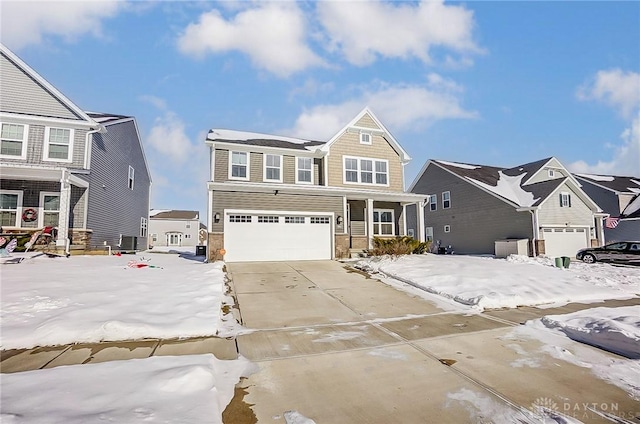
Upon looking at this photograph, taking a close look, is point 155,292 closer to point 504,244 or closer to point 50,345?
point 50,345

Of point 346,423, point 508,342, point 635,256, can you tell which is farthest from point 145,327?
point 635,256

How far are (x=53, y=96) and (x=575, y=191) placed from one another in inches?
1299

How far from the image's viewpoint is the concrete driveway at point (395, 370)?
3164mm

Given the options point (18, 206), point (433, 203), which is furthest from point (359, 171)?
point (18, 206)

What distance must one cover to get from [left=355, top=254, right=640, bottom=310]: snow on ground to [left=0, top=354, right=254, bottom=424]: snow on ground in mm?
6358

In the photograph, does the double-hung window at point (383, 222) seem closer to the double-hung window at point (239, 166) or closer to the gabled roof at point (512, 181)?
the double-hung window at point (239, 166)

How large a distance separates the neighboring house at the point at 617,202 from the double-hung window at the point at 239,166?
27.7 meters

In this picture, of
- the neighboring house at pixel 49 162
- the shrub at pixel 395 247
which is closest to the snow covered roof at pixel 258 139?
the neighboring house at pixel 49 162

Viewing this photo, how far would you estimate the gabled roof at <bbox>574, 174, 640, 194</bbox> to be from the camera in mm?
28984

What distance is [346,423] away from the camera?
9.66 ft

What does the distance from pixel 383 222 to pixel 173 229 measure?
34.9 metres

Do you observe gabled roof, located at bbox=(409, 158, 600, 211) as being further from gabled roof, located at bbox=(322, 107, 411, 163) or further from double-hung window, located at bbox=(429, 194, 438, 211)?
gabled roof, located at bbox=(322, 107, 411, 163)

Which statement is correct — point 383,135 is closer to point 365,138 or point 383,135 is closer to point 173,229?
point 365,138

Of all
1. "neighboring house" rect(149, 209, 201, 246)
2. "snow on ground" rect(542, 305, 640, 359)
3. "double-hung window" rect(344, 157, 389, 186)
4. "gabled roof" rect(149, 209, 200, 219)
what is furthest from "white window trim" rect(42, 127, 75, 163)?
"gabled roof" rect(149, 209, 200, 219)
